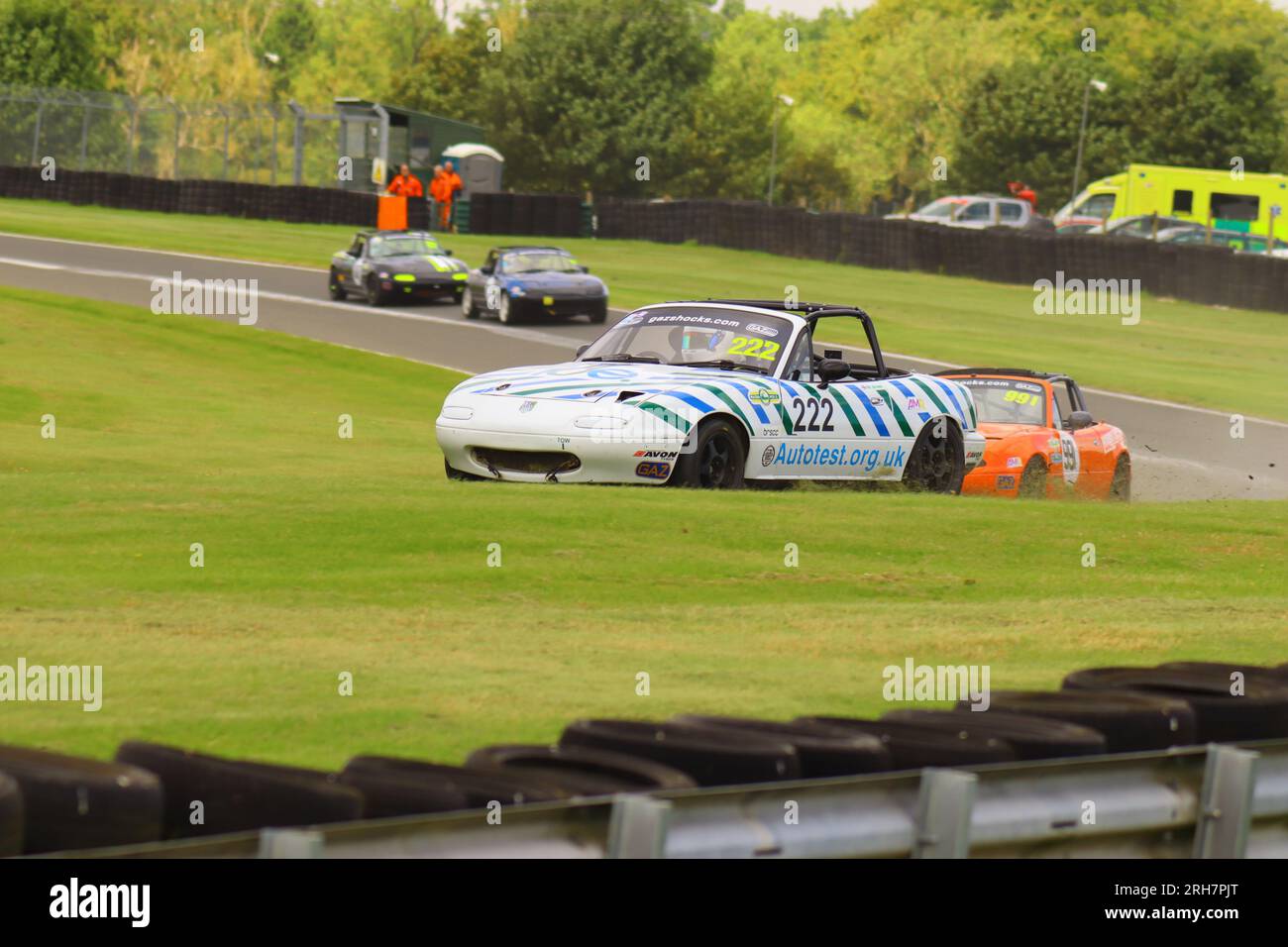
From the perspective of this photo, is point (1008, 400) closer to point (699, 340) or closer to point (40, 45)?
point (699, 340)

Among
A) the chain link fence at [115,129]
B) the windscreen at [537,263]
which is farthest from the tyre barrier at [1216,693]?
the chain link fence at [115,129]

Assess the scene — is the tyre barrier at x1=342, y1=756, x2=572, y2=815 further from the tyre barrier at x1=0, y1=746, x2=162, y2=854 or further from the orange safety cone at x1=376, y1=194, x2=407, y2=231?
the orange safety cone at x1=376, y1=194, x2=407, y2=231

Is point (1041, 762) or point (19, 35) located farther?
point (19, 35)

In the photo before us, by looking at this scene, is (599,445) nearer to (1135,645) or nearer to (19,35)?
(1135,645)

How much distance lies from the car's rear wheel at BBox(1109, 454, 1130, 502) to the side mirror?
4.55 metres

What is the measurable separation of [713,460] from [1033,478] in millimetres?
4533

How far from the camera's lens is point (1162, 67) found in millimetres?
71875

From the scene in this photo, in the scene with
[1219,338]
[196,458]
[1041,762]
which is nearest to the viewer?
[1041,762]

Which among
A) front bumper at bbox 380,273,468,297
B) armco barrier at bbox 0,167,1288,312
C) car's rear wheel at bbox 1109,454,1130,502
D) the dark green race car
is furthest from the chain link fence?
car's rear wheel at bbox 1109,454,1130,502

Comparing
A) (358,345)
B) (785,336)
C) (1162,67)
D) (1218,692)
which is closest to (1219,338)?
(358,345)

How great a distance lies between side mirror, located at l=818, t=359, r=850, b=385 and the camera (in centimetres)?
1276

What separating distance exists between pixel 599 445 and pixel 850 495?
189 cm
